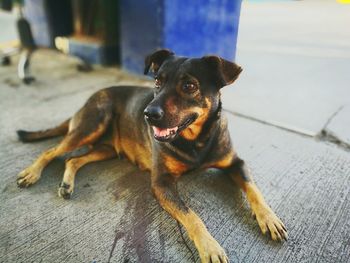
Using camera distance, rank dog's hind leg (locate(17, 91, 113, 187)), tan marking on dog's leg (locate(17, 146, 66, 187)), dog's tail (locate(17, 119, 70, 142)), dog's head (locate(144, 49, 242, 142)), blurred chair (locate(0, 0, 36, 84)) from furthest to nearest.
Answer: blurred chair (locate(0, 0, 36, 84)) < dog's tail (locate(17, 119, 70, 142)) < dog's hind leg (locate(17, 91, 113, 187)) < tan marking on dog's leg (locate(17, 146, 66, 187)) < dog's head (locate(144, 49, 242, 142))

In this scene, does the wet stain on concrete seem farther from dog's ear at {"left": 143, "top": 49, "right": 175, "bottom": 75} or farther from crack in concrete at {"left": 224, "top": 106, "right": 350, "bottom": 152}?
crack in concrete at {"left": 224, "top": 106, "right": 350, "bottom": 152}

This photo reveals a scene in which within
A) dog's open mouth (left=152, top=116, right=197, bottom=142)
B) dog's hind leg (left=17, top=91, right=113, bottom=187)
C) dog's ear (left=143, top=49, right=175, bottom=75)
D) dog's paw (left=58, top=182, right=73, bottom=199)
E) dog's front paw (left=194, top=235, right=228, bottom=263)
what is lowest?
dog's paw (left=58, top=182, right=73, bottom=199)

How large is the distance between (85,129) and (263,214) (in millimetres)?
1626

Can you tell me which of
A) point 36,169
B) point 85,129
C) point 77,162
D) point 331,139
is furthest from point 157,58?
point 331,139

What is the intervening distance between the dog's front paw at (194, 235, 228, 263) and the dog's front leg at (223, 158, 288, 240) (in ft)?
1.18

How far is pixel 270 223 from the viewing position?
1.91 m

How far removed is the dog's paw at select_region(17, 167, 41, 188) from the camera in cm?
233

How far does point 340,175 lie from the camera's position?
2514 mm

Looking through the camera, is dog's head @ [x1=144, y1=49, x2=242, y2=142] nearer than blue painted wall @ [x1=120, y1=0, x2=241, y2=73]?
Yes

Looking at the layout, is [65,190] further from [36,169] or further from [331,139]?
[331,139]

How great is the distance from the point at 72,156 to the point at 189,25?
2842 mm

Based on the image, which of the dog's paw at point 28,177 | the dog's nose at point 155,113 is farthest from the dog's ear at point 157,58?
the dog's paw at point 28,177

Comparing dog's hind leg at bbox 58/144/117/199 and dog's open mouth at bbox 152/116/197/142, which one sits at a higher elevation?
dog's open mouth at bbox 152/116/197/142

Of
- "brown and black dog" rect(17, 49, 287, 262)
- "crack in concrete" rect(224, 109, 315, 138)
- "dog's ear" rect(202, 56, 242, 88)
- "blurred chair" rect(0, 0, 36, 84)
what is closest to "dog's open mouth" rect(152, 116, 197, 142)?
"brown and black dog" rect(17, 49, 287, 262)
